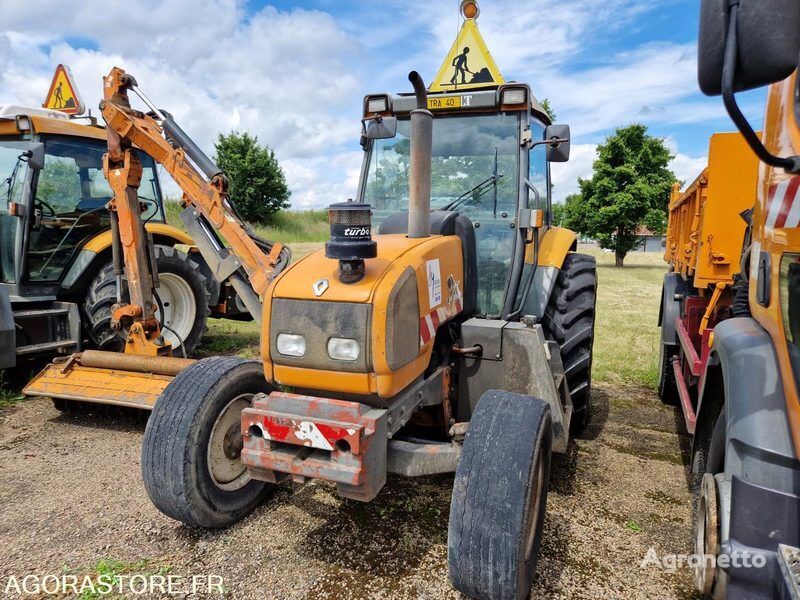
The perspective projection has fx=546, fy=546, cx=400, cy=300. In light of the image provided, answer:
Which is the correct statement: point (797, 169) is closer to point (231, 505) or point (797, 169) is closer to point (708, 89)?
point (708, 89)

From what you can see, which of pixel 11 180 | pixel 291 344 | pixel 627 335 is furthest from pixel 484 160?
pixel 627 335

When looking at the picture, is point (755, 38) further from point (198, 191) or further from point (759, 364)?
point (198, 191)

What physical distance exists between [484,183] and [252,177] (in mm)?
26081

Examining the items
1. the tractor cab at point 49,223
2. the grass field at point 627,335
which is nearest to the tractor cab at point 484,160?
the grass field at point 627,335

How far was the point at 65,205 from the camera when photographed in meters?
5.62

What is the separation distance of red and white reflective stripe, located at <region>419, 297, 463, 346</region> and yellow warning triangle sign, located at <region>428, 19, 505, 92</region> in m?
3.10

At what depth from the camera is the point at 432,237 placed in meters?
2.89

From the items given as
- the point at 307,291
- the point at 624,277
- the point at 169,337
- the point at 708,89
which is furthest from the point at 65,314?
the point at 624,277

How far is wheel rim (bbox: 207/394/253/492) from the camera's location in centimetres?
278

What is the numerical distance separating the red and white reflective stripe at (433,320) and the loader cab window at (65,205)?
4.14m

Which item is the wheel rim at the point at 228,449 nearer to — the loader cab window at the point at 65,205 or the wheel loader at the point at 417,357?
the wheel loader at the point at 417,357

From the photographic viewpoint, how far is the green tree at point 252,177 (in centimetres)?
2745

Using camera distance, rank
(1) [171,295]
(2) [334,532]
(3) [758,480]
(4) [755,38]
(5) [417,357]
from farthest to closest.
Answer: (1) [171,295] → (2) [334,532] → (5) [417,357] → (3) [758,480] → (4) [755,38]

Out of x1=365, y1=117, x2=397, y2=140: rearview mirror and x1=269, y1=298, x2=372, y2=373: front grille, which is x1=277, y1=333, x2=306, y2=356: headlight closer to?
x1=269, y1=298, x2=372, y2=373: front grille
